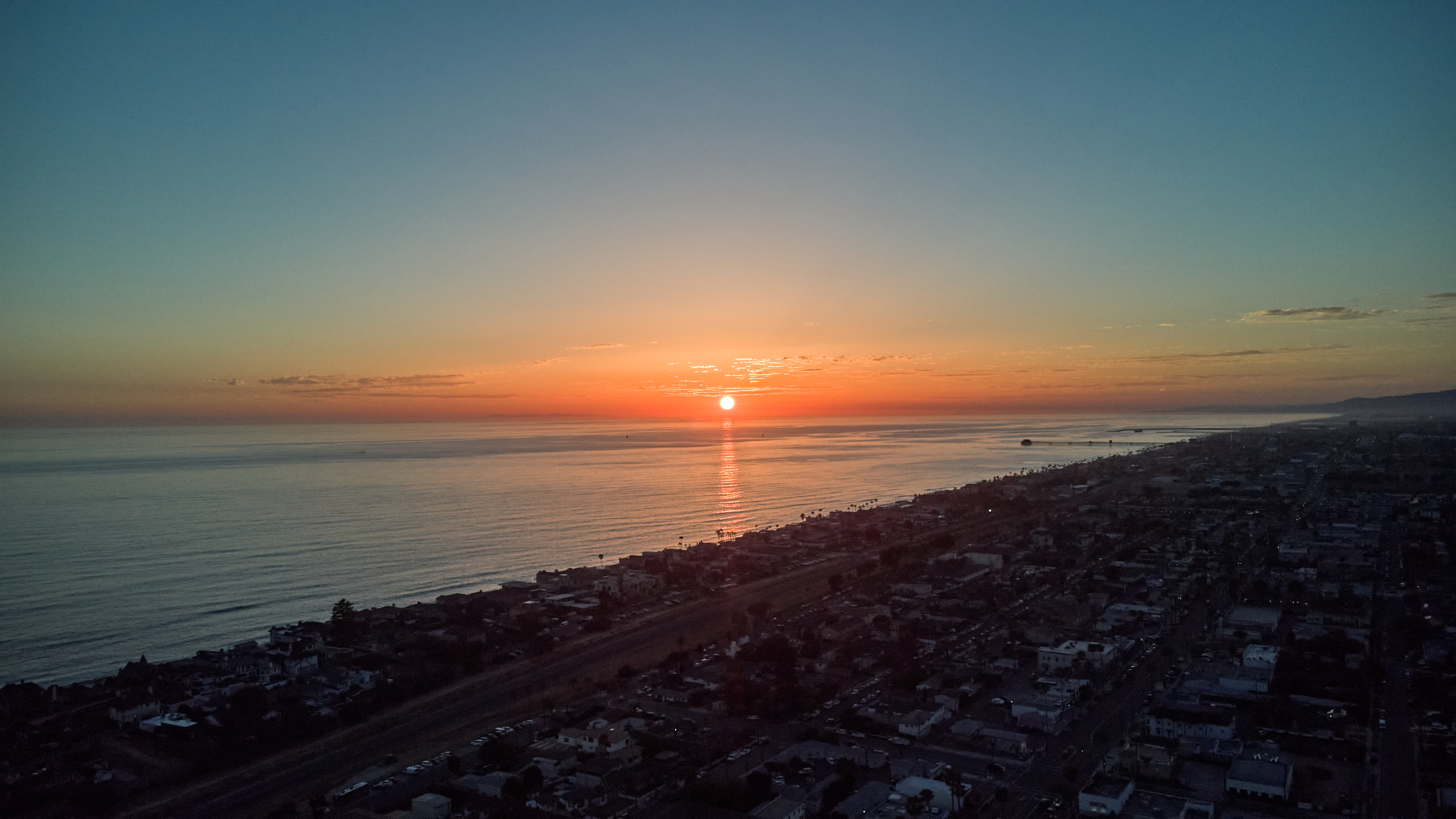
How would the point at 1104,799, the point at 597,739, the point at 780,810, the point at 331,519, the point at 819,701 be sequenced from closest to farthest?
the point at 780,810 < the point at 1104,799 < the point at 597,739 < the point at 819,701 < the point at 331,519

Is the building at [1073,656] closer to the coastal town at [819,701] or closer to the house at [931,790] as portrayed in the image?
the coastal town at [819,701]

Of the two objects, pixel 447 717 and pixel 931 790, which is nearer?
pixel 931 790

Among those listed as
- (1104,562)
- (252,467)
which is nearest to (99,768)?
(1104,562)

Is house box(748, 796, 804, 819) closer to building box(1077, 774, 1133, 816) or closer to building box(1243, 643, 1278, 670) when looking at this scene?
building box(1077, 774, 1133, 816)

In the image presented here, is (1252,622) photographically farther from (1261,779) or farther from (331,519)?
(331,519)

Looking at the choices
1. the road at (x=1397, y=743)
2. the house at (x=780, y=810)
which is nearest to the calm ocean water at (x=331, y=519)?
the house at (x=780, y=810)

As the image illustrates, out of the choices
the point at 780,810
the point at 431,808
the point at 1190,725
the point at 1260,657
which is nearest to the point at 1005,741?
the point at 1190,725

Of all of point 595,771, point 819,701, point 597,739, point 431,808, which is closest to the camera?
point 431,808
